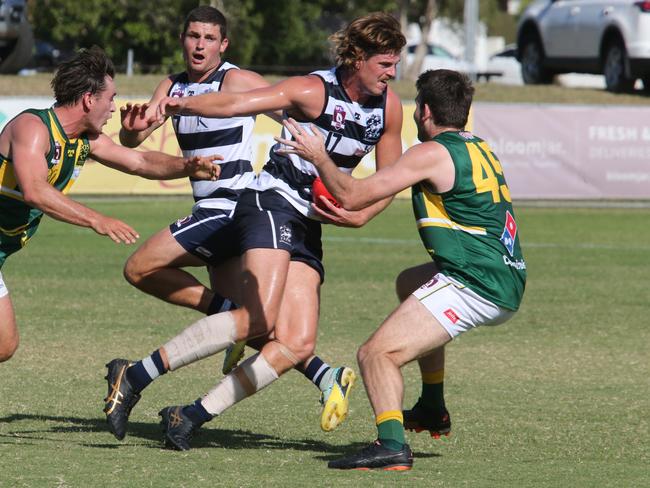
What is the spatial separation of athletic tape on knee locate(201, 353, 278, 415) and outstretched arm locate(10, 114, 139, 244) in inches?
36.6

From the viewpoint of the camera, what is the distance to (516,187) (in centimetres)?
2270

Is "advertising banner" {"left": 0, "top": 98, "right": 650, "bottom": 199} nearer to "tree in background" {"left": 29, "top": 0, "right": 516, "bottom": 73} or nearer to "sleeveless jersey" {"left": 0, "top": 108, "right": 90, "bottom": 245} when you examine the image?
"sleeveless jersey" {"left": 0, "top": 108, "right": 90, "bottom": 245}

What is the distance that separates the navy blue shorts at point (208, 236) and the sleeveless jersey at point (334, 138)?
1.37ft

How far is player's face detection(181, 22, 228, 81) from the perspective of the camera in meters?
7.48

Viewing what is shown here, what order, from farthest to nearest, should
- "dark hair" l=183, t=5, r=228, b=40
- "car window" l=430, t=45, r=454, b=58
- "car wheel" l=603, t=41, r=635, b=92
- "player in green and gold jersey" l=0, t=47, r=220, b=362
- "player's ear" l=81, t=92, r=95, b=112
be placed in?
"car window" l=430, t=45, r=454, b=58 → "car wheel" l=603, t=41, r=635, b=92 → "dark hair" l=183, t=5, r=228, b=40 → "player's ear" l=81, t=92, r=95, b=112 → "player in green and gold jersey" l=0, t=47, r=220, b=362

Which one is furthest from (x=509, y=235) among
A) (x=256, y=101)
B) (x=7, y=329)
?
(x=7, y=329)

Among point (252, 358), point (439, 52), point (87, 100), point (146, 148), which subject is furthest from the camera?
point (439, 52)

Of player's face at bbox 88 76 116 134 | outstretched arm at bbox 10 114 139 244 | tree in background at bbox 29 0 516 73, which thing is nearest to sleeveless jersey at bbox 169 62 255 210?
player's face at bbox 88 76 116 134

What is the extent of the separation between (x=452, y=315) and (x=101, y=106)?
2.18 m

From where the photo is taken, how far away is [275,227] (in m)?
6.68

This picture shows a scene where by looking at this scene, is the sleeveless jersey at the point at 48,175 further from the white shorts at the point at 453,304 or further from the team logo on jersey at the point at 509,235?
the team logo on jersey at the point at 509,235

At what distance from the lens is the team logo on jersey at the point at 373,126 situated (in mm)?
6801

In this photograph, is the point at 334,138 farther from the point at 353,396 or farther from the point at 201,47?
the point at 353,396

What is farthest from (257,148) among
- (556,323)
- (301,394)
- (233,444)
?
(233,444)
